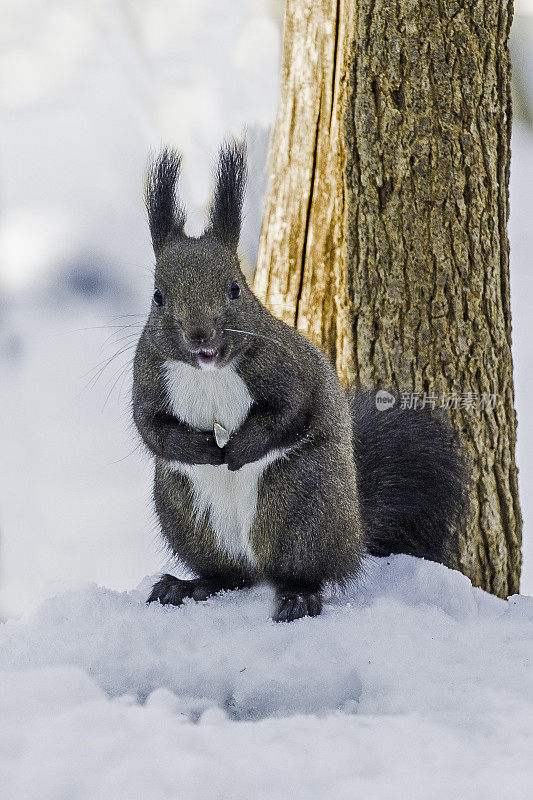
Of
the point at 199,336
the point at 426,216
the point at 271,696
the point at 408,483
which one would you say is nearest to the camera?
the point at 271,696

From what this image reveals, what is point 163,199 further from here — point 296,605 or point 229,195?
point 296,605

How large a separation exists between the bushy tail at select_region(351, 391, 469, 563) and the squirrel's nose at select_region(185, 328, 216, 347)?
66 cm

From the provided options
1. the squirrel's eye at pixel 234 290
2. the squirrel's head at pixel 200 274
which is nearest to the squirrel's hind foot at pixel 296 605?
the squirrel's head at pixel 200 274

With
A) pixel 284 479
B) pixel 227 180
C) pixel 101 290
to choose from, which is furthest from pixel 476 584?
pixel 101 290

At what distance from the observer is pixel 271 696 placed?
149 cm

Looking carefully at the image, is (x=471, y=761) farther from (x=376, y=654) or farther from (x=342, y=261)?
(x=342, y=261)

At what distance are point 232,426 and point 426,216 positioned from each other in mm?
980

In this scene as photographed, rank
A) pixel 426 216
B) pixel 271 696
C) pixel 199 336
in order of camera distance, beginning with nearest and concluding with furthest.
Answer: pixel 271 696, pixel 199 336, pixel 426 216

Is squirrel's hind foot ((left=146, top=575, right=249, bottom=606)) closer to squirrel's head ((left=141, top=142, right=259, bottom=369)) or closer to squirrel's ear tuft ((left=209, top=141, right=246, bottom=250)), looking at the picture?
squirrel's head ((left=141, top=142, right=259, bottom=369))

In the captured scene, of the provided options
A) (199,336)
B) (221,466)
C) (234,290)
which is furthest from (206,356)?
(221,466)

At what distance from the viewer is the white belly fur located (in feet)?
5.94

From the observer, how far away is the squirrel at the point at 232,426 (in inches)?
70.7

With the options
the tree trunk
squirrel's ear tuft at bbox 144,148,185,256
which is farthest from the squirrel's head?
the tree trunk

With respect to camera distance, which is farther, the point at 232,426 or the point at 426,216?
the point at 426,216
